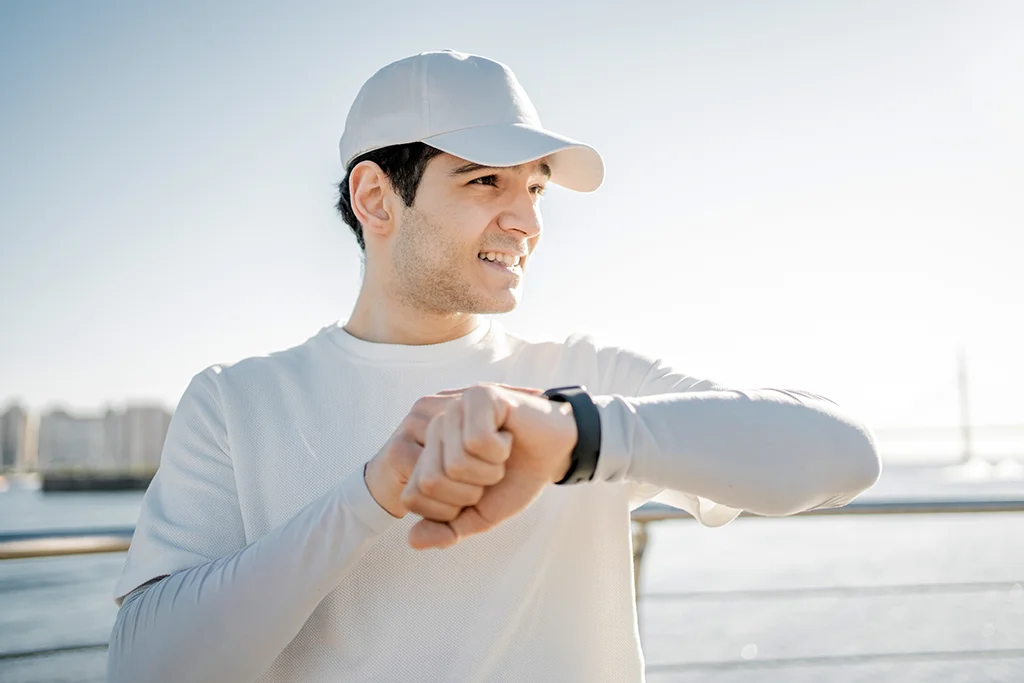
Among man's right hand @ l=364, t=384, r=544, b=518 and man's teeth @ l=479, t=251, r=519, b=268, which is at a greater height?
man's teeth @ l=479, t=251, r=519, b=268

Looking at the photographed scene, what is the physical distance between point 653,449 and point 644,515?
989 mm

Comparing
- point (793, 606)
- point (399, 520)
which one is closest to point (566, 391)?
point (399, 520)

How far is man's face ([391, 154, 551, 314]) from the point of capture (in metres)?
1.32

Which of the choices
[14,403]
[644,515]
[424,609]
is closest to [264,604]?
[424,609]

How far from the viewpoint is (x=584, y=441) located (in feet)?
2.92

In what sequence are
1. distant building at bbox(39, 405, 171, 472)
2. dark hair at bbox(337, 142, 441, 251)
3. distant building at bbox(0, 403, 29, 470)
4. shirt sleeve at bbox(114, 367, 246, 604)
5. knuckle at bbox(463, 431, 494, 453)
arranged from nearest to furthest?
knuckle at bbox(463, 431, 494, 453), shirt sleeve at bbox(114, 367, 246, 604), dark hair at bbox(337, 142, 441, 251), distant building at bbox(0, 403, 29, 470), distant building at bbox(39, 405, 171, 472)

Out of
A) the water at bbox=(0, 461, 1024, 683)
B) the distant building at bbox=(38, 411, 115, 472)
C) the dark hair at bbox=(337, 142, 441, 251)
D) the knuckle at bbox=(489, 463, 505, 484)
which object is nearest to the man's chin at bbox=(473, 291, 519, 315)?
the dark hair at bbox=(337, 142, 441, 251)

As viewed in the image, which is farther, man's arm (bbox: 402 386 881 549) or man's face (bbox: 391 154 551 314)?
man's face (bbox: 391 154 551 314)

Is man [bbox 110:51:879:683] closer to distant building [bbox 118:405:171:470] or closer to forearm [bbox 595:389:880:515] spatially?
forearm [bbox 595:389:880:515]

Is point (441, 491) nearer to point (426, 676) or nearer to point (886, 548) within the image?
point (426, 676)

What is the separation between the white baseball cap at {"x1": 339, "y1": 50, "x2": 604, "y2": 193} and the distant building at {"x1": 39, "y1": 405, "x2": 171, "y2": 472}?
4833 cm

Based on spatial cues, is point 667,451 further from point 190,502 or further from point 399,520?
point 190,502

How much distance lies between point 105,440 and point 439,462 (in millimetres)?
53830

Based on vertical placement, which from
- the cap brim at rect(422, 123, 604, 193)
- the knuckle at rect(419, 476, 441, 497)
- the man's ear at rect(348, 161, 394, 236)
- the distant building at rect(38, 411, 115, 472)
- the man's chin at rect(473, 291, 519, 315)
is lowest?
the distant building at rect(38, 411, 115, 472)
